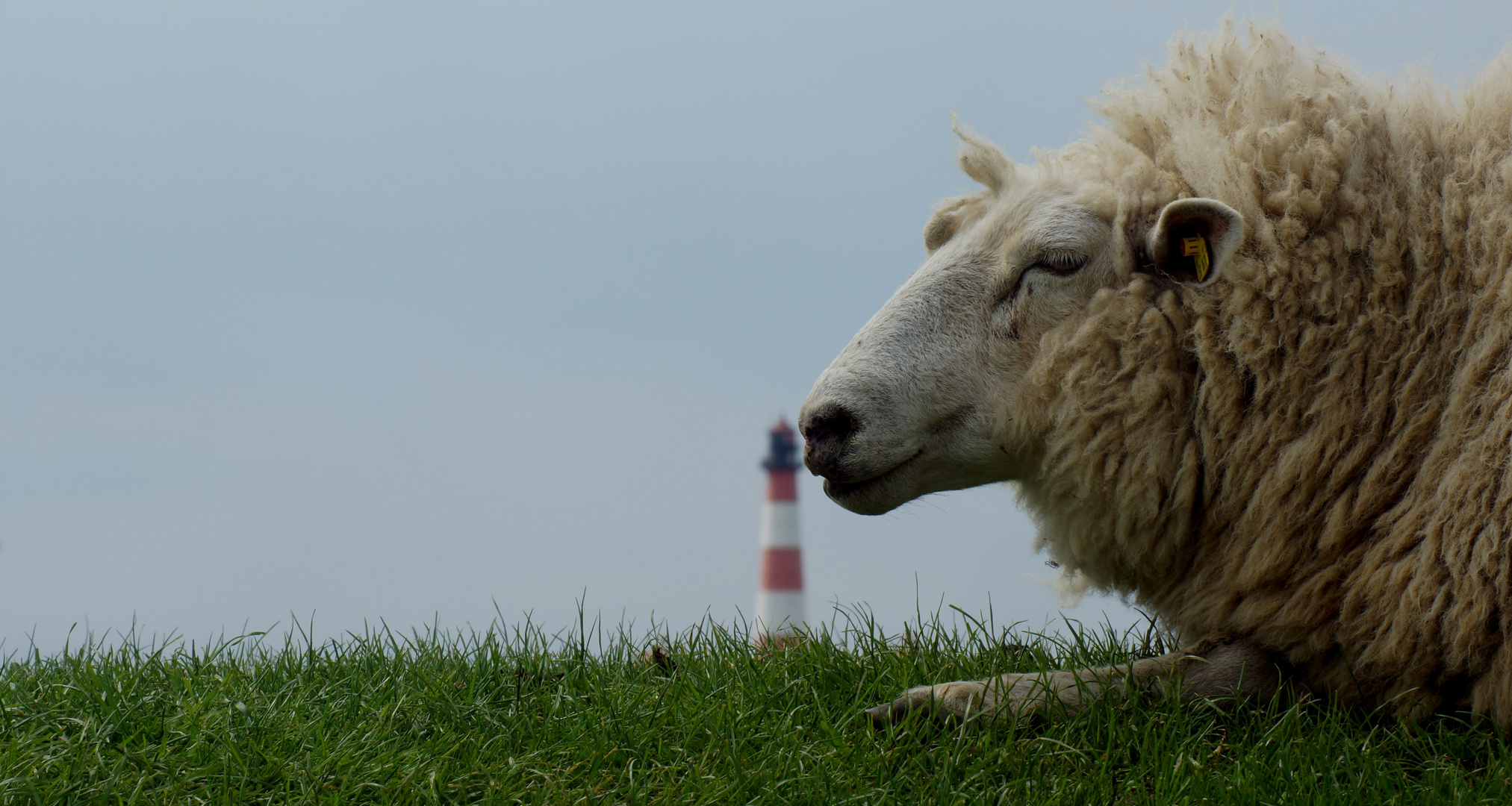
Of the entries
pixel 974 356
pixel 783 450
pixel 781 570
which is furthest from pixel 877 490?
pixel 783 450

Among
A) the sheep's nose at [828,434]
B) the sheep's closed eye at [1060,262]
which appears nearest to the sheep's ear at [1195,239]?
the sheep's closed eye at [1060,262]

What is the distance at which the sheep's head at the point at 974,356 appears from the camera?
3711mm

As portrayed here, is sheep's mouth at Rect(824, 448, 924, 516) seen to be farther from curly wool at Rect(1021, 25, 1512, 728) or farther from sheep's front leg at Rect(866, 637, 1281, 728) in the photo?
sheep's front leg at Rect(866, 637, 1281, 728)

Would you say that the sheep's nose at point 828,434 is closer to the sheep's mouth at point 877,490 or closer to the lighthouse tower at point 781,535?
the sheep's mouth at point 877,490

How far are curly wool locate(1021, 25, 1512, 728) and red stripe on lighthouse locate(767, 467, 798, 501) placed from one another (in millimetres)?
21851

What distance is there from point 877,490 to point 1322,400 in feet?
4.29

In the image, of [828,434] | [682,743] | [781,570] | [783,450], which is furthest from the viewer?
[783,450]

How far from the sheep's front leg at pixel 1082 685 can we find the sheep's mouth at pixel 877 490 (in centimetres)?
58

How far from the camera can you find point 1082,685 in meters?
3.41

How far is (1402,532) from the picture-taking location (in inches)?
137

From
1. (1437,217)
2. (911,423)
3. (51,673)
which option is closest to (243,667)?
(51,673)

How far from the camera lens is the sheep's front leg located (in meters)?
3.29

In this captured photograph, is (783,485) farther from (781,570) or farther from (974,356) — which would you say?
(974,356)

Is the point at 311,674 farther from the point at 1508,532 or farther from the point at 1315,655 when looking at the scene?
the point at 1508,532
